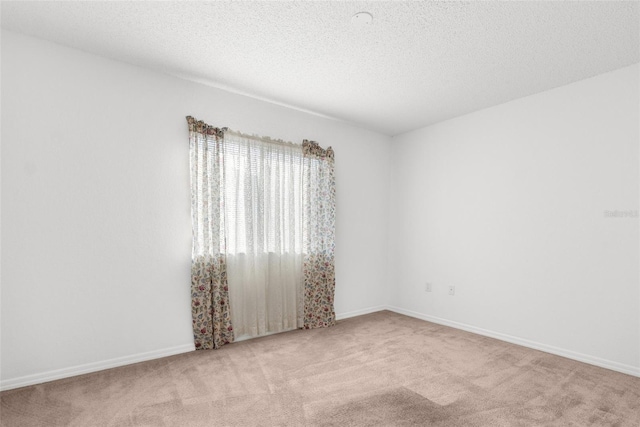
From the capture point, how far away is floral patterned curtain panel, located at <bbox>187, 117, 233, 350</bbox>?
3.17 m

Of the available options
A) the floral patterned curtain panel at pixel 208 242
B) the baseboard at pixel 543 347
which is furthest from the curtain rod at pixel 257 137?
the baseboard at pixel 543 347

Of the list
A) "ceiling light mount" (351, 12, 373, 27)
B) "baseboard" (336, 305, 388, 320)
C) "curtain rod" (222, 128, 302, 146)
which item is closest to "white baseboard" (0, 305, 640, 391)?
"baseboard" (336, 305, 388, 320)

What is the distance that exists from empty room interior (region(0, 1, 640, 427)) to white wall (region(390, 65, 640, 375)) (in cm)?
2

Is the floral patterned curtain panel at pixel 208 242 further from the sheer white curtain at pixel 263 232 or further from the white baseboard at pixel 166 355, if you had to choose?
the white baseboard at pixel 166 355

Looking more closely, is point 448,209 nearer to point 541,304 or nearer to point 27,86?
point 541,304

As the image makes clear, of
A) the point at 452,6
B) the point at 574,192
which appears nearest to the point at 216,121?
the point at 452,6

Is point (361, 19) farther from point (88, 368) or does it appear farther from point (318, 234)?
point (88, 368)

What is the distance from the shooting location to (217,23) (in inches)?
90.0

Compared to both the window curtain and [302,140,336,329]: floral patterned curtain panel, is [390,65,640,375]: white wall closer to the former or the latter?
[302,140,336,329]: floral patterned curtain panel

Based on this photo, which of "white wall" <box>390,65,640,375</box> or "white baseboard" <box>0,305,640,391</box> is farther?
"white wall" <box>390,65,640,375</box>

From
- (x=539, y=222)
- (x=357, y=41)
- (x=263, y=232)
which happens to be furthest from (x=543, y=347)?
(x=357, y=41)

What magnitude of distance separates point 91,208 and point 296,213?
2.06 metres

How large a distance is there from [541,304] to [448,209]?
1488 millimetres

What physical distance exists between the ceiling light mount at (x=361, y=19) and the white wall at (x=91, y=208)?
1.73 metres
